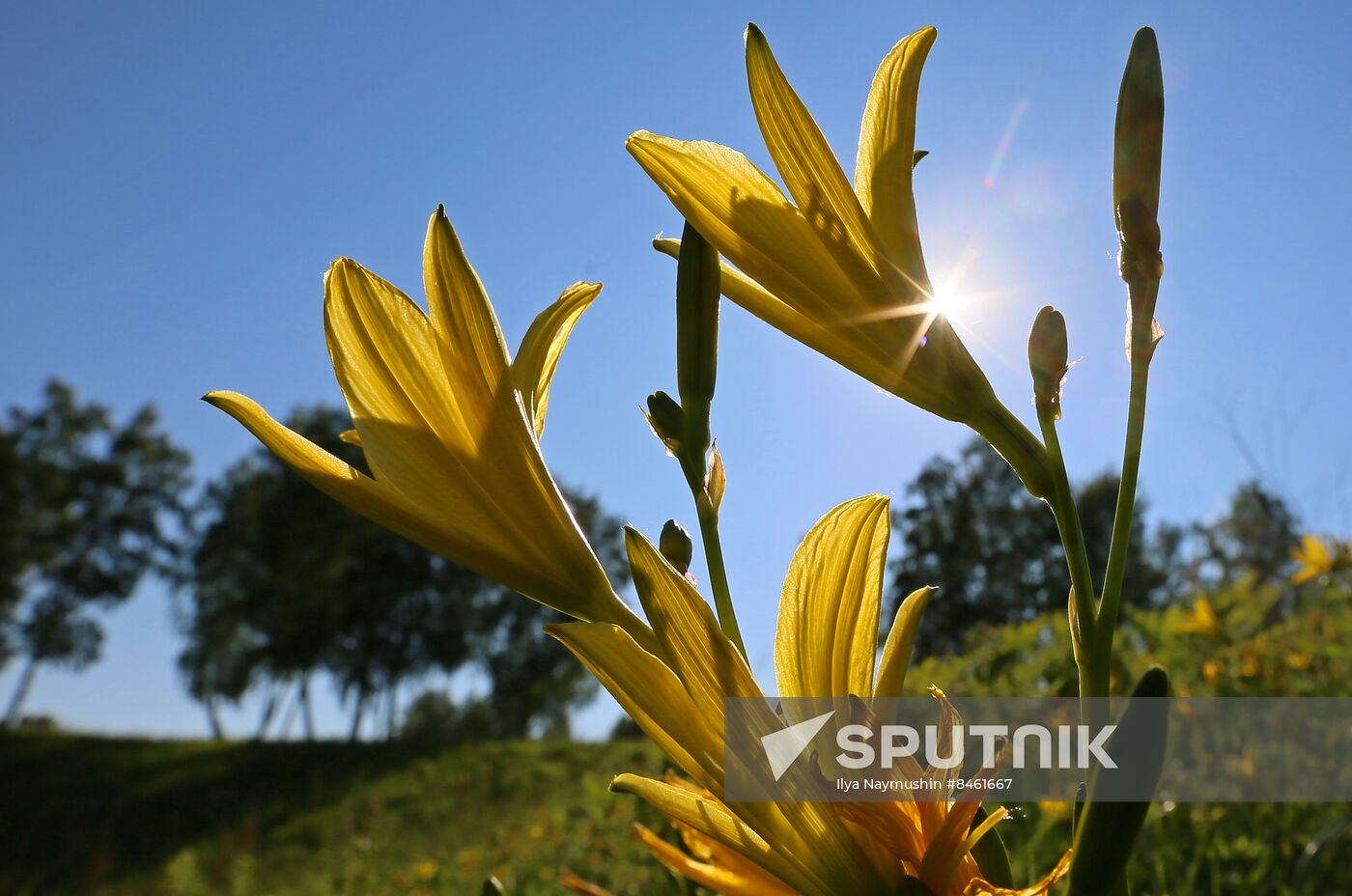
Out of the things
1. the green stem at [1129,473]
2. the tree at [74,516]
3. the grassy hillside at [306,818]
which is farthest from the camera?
the tree at [74,516]

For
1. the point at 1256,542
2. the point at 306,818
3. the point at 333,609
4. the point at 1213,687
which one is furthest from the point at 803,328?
the point at 333,609

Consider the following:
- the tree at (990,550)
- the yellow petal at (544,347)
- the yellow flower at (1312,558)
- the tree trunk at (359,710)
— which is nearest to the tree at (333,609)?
the tree trunk at (359,710)

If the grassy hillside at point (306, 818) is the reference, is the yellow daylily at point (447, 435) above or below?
above

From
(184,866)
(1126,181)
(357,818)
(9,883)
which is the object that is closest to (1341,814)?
(1126,181)

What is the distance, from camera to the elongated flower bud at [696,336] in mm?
634

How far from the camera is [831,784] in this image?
52 cm

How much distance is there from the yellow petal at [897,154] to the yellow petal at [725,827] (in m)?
0.38

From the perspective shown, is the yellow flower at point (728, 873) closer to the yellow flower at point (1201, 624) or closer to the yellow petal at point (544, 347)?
the yellow petal at point (544, 347)

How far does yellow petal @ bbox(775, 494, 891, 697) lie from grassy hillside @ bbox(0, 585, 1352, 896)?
5.9 inches

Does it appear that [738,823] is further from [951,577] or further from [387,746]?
[387,746]

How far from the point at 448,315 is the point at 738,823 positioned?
1.29 ft

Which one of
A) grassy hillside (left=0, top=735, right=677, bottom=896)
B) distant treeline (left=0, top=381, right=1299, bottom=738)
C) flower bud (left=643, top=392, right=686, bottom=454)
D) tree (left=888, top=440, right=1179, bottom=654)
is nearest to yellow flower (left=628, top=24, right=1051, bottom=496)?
flower bud (left=643, top=392, right=686, bottom=454)

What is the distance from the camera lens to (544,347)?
69 cm

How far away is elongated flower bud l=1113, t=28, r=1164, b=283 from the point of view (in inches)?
22.4
